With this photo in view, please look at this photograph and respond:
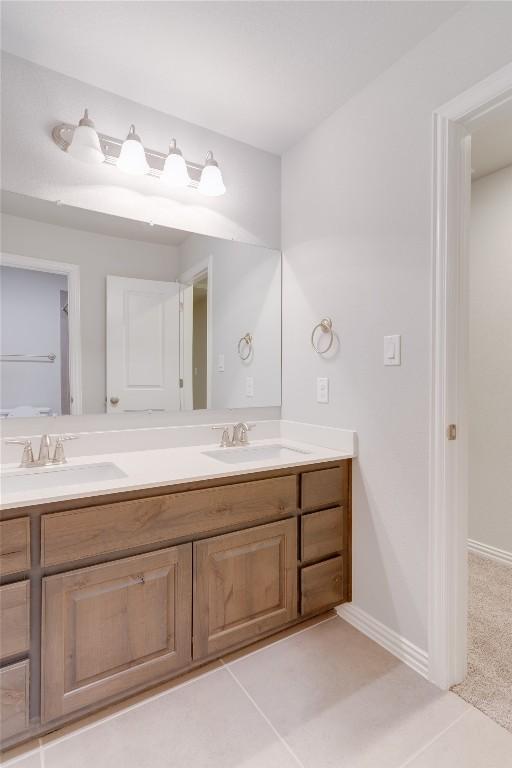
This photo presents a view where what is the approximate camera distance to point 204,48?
1517 mm

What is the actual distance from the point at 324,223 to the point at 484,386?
4.64 feet

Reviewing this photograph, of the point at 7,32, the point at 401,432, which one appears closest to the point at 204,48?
the point at 7,32

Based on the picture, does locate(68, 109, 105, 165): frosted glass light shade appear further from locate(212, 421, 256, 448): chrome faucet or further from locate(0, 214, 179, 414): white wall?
locate(212, 421, 256, 448): chrome faucet

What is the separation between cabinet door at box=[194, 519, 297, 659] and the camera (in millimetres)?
1448

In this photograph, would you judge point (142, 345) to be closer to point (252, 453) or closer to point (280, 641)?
point (252, 453)

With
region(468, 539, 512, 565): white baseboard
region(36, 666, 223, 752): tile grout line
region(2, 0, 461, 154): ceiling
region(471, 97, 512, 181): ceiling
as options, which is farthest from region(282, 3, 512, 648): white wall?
region(468, 539, 512, 565): white baseboard

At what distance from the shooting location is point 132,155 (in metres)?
1.66

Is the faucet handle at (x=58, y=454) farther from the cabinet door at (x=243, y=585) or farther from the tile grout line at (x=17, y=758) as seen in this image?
the tile grout line at (x=17, y=758)

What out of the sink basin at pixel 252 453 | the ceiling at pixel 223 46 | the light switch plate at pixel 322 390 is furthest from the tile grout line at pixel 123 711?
the ceiling at pixel 223 46

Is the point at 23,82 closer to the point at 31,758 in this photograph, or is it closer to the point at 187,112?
the point at 187,112

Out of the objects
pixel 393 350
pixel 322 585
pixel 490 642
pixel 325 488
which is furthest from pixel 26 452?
pixel 490 642

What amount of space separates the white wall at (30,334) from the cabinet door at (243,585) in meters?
0.87

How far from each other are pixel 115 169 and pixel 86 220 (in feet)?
0.86

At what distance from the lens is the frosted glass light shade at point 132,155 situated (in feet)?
5.45
